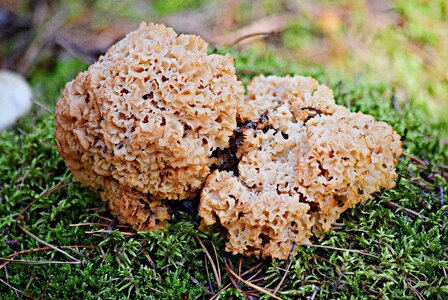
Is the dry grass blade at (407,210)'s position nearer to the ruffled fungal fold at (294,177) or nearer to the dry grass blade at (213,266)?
the ruffled fungal fold at (294,177)

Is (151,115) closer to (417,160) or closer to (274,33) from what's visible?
(417,160)

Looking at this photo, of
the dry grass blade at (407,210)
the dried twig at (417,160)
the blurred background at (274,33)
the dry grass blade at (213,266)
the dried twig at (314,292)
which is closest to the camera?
the dried twig at (314,292)

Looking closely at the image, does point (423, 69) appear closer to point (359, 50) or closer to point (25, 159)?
point (359, 50)

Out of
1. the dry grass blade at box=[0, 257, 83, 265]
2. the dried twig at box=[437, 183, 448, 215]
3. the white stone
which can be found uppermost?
the white stone

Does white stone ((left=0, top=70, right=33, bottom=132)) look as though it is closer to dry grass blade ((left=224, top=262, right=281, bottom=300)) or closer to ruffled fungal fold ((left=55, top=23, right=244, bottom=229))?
ruffled fungal fold ((left=55, top=23, right=244, bottom=229))

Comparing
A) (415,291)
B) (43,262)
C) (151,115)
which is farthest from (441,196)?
(43,262)

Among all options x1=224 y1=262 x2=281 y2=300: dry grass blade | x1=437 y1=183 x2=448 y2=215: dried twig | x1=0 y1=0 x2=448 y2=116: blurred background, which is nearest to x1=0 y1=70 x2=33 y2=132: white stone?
x1=0 y1=0 x2=448 y2=116: blurred background

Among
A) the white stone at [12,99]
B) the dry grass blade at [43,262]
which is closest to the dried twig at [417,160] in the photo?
the dry grass blade at [43,262]
